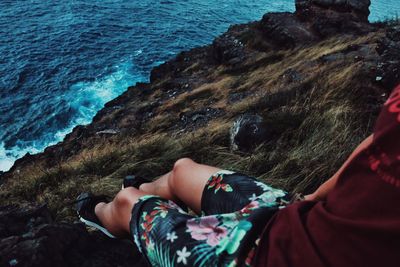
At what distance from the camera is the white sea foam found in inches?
661

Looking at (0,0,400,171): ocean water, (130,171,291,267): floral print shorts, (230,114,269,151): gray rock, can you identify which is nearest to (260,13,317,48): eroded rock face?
(0,0,400,171): ocean water

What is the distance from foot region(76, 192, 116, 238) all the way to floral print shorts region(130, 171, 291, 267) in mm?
895

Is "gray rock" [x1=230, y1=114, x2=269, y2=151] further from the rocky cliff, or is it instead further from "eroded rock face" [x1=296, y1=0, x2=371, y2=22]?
"eroded rock face" [x1=296, y1=0, x2=371, y2=22]

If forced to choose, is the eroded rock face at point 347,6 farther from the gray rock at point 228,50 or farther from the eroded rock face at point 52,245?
the eroded rock face at point 52,245

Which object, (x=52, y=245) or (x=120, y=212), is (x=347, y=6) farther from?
(x=52, y=245)

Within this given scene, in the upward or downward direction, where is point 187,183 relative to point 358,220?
downward

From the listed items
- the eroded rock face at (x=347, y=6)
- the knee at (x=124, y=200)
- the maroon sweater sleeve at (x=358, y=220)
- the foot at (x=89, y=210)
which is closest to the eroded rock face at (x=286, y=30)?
the eroded rock face at (x=347, y=6)

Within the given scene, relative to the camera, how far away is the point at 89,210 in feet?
12.2

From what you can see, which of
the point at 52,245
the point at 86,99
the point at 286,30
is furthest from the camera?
the point at 86,99

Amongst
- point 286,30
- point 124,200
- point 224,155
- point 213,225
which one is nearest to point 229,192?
point 213,225

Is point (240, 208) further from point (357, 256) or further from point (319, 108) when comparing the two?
point (319, 108)

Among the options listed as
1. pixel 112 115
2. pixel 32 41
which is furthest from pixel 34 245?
pixel 32 41

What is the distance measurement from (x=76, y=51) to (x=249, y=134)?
21.6m

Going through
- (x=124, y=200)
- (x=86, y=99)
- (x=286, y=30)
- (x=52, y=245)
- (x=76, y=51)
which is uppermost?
(x=124, y=200)
